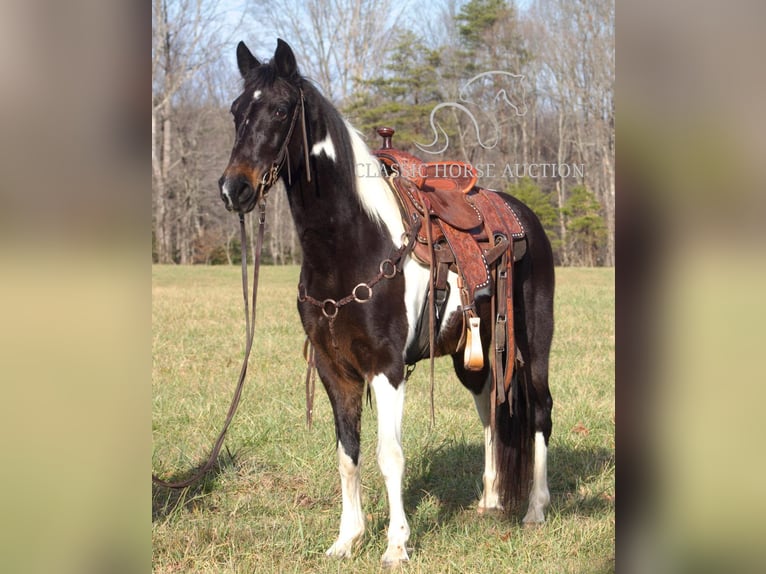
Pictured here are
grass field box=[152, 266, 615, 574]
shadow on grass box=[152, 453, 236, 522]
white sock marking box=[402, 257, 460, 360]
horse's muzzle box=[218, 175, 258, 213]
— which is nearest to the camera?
horse's muzzle box=[218, 175, 258, 213]

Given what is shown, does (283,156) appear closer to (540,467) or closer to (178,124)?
(540,467)

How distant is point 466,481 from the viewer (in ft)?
15.1

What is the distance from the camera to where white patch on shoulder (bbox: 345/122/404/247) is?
3359 millimetres

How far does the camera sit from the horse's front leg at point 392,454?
130 inches

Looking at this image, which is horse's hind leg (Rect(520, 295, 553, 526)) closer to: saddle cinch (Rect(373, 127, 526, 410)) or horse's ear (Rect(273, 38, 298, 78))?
saddle cinch (Rect(373, 127, 526, 410))

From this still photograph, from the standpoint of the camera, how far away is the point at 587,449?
16.9ft

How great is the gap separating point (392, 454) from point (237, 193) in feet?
4.50

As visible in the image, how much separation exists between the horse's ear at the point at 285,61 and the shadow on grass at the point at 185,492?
231 centimetres

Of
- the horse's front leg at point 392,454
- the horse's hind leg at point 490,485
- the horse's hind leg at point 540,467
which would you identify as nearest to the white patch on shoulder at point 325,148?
the horse's front leg at point 392,454

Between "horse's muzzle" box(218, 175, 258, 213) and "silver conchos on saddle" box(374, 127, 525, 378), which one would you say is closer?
"horse's muzzle" box(218, 175, 258, 213)

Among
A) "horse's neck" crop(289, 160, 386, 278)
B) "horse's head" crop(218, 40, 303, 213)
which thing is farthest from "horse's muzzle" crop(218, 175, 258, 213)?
"horse's neck" crop(289, 160, 386, 278)

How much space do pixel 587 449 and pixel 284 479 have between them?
213cm

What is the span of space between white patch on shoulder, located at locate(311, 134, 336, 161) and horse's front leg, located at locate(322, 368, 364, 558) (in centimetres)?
107
